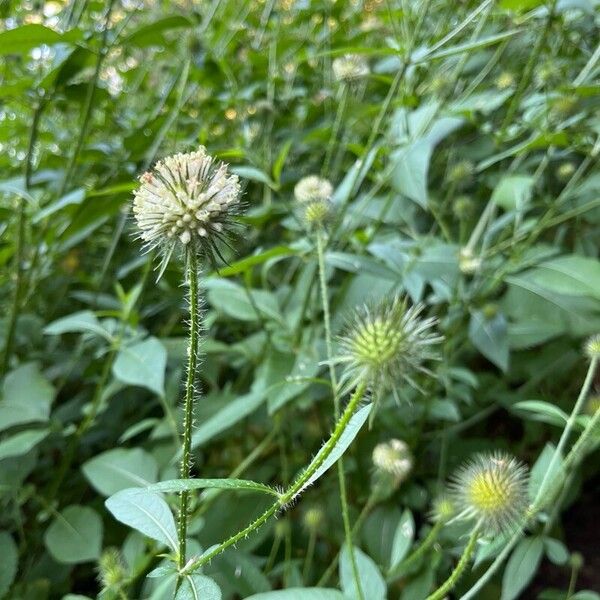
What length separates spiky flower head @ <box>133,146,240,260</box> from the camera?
814 millimetres

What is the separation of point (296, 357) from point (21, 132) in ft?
4.15

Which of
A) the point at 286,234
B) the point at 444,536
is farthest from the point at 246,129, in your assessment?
the point at 444,536

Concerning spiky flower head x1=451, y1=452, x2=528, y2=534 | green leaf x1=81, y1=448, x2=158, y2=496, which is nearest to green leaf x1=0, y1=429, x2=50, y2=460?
green leaf x1=81, y1=448, x2=158, y2=496

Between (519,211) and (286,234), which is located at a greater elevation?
(519,211)

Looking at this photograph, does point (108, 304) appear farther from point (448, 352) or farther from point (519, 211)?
point (519, 211)

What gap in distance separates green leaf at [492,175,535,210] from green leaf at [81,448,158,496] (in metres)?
1.16

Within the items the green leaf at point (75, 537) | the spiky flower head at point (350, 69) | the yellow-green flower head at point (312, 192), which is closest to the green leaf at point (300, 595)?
the green leaf at point (75, 537)

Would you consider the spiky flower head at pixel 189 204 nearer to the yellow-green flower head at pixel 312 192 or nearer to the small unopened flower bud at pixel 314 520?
the yellow-green flower head at pixel 312 192

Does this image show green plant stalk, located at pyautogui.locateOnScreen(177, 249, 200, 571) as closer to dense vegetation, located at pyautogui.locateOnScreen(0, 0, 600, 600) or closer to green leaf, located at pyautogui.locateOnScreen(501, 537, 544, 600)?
dense vegetation, located at pyautogui.locateOnScreen(0, 0, 600, 600)

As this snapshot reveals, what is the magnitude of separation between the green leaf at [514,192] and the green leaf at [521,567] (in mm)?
850

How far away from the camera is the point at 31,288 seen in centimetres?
192

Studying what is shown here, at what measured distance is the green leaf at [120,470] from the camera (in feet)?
4.76

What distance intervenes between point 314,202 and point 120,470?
2.53 feet

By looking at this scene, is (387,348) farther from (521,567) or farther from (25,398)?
(25,398)
